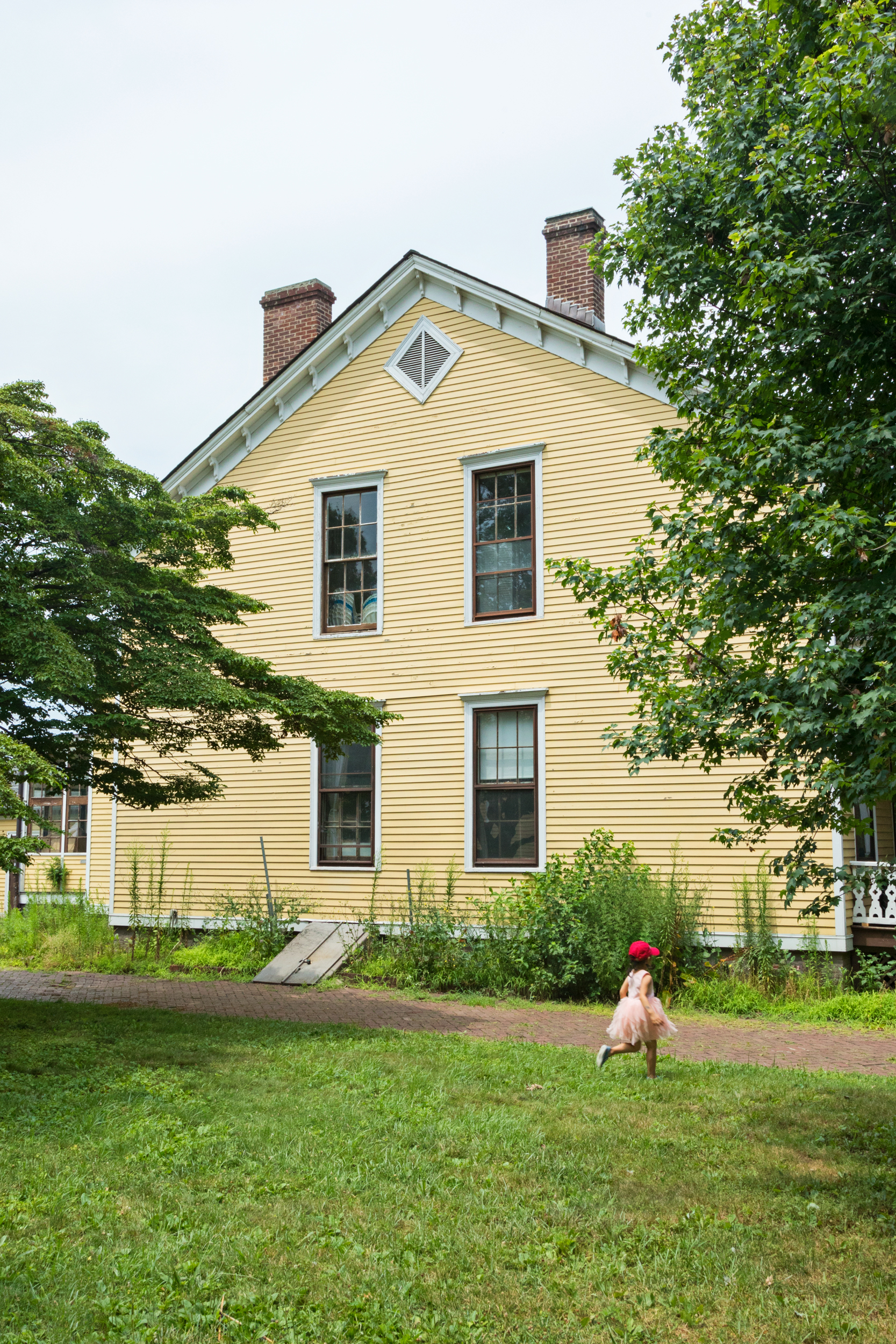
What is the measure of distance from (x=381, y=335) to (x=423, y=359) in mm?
995

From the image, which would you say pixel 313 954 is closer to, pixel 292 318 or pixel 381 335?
pixel 381 335

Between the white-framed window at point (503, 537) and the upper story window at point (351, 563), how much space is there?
1724mm

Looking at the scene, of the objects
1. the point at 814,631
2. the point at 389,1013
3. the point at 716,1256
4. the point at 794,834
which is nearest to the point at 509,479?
the point at 794,834

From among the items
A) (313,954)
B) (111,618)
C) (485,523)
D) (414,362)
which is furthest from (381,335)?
(313,954)

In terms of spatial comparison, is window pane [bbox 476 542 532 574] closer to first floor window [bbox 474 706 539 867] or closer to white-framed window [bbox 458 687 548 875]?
white-framed window [bbox 458 687 548 875]

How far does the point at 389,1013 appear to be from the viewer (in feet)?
40.9

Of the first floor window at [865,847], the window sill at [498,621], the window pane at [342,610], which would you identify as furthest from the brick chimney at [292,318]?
the first floor window at [865,847]

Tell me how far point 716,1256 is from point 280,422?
15798 mm

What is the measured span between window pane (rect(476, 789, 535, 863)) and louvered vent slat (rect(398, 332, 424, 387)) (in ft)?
21.7

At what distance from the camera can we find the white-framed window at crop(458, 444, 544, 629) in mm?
16016

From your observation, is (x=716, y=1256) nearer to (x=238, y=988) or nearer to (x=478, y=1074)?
(x=478, y=1074)

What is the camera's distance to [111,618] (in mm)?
10820

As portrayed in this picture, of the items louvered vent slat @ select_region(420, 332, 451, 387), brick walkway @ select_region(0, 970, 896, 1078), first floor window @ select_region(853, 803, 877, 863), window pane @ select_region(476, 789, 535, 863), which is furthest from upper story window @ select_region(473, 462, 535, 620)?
brick walkway @ select_region(0, 970, 896, 1078)

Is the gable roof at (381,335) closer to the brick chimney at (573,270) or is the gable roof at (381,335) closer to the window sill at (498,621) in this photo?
the brick chimney at (573,270)
